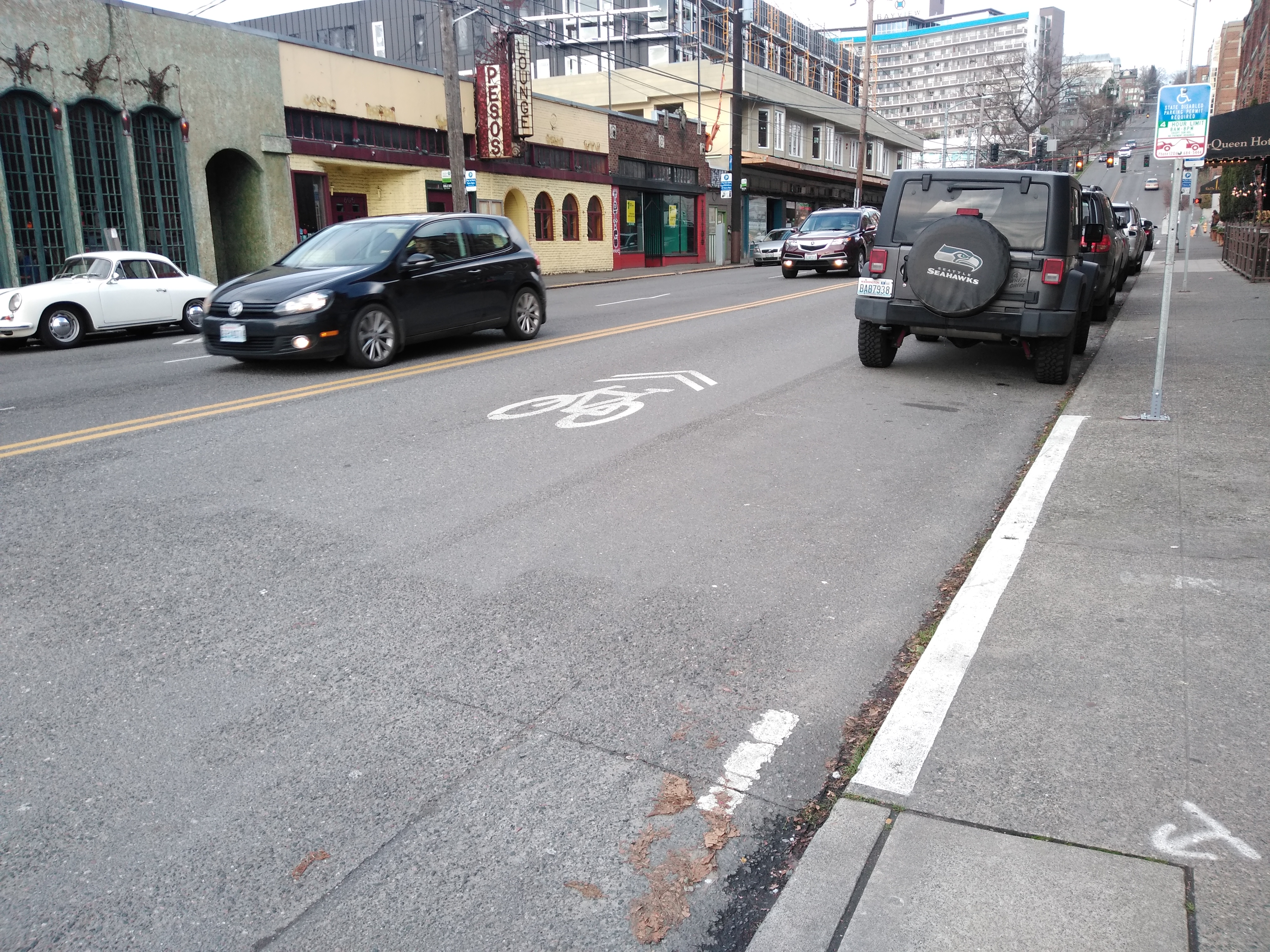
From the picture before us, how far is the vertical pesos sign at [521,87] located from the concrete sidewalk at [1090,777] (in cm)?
2826

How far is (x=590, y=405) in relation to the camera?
29.9 feet

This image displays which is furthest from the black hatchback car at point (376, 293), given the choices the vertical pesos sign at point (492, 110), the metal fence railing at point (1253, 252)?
the vertical pesos sign at point (492, 110)

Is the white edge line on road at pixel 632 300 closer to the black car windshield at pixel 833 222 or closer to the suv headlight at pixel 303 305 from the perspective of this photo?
the black car windshield at pixel 833 222

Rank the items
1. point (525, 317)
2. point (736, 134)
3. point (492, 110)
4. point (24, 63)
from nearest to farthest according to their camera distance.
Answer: point (525, 317) < point (24, 63) < point (492, 110) < point (736, 134)

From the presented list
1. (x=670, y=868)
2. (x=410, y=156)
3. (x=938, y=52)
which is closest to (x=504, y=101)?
(x=410, y=156)

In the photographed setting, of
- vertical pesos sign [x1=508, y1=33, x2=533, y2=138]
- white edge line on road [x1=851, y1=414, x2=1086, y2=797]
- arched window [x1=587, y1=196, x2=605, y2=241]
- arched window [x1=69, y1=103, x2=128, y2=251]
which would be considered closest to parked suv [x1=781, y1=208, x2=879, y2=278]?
vertical pesos sign [x1=508, y1=33, x2=533, y2=138]

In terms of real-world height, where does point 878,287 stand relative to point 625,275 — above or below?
above

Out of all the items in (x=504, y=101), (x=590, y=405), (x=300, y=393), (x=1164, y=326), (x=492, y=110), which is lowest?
(x=590, y=405)

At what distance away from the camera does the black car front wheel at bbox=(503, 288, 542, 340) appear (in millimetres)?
13398

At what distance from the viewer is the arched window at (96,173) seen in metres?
20.6

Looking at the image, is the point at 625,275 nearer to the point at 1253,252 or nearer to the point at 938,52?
the point at 1253,252

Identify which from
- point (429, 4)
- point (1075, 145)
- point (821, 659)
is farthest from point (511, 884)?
point (1075, 145)

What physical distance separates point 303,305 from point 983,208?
275 inches

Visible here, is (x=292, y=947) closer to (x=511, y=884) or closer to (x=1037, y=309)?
(x=511, y=884)
